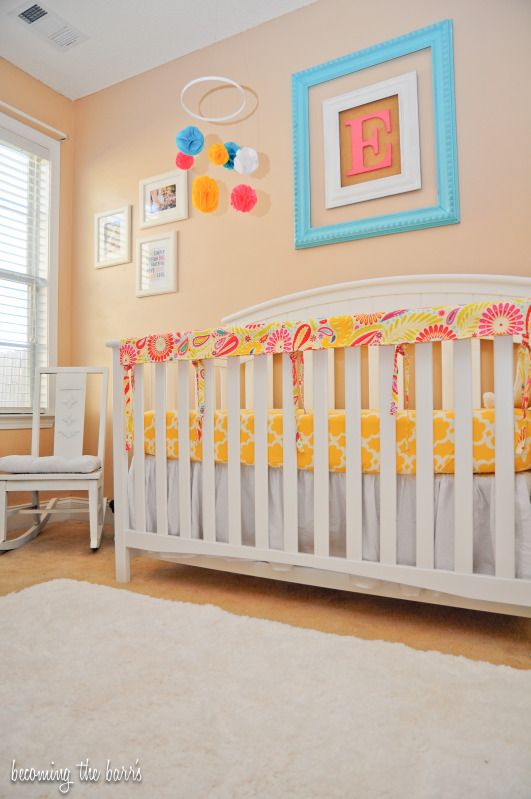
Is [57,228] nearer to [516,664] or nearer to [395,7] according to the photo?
[395,7]

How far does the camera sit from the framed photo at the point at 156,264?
2590 millimetres

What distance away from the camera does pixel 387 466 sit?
122 cm

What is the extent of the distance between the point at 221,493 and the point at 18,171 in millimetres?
2290

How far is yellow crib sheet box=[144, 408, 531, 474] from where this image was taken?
115 centimetres

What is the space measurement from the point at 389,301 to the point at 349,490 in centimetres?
100

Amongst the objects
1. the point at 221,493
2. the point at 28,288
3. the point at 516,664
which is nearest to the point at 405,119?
the point at 221,493

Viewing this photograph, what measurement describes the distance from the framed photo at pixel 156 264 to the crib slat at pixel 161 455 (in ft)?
3.80

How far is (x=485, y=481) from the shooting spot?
117 centimetres

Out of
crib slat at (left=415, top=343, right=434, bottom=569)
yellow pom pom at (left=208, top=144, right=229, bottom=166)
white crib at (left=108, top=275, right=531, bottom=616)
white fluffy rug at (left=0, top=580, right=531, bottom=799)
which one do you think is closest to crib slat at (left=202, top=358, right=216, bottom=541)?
white crib at (left=108, top=275, right=531, bottom=616)

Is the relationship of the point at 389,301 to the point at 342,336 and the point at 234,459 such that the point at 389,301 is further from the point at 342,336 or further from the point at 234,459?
the point at 234,459

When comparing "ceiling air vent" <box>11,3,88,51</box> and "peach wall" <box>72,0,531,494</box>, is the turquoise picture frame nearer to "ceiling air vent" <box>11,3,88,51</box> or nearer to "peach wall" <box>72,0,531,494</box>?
"peach wall" <box>72,0,531,494</box>

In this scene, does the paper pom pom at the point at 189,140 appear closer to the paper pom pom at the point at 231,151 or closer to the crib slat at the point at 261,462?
the paper pom pom at the point at 231,151

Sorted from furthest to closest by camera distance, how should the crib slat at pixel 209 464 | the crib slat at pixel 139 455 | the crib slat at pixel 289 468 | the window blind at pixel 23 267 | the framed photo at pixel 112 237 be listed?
the framed photo at pixel 112 237, the window blind at pixel 23 267, the crib slat at pixel 139 455, the crib slat at pixel 209 464, the crib slat at pixel 289 468

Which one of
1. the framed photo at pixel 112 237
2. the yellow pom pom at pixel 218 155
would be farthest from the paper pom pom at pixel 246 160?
the framed photo at pixel 112 237
